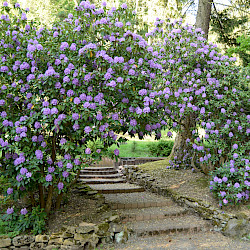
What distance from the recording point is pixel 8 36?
162 inches

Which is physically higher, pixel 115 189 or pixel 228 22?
pixel 228 22

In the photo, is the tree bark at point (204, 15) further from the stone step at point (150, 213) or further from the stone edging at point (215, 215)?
the stone step at point (150, 213)

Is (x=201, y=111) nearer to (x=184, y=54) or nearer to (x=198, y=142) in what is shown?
(x=198, y=142)

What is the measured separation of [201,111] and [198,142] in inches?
29.2

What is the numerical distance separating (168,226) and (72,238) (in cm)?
166

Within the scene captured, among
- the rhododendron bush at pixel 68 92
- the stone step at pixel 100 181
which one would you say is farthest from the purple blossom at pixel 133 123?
the stone step at pixel 100 181

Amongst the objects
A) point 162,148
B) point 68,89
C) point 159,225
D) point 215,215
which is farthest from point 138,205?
point 162,148

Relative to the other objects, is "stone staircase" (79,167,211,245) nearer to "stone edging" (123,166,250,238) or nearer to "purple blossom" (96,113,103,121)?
"stone edging" (123,166,250,238)

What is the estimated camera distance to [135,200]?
5867mm

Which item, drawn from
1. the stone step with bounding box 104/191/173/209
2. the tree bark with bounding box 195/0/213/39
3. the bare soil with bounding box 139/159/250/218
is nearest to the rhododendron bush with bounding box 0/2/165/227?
the stone step with bounding box 104/191/173/209

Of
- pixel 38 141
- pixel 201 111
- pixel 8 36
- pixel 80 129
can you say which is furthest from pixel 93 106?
pixel 201 111

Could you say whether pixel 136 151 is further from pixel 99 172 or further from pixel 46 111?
pixel 46 111

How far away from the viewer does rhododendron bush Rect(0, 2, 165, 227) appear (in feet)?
12.5

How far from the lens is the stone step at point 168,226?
462cm
